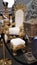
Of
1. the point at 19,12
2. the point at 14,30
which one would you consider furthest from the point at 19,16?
the point at 14,30

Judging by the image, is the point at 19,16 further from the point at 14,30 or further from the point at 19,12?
the point at 14,30

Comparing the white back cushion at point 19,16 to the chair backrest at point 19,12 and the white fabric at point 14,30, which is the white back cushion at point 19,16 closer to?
the chair backrest at point 19,12

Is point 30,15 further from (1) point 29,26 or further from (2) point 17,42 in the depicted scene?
(1) point 29,26

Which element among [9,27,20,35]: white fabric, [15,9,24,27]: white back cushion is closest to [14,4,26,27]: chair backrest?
[15,9,24,27]: white back cushion

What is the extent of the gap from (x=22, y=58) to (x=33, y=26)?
1128mm

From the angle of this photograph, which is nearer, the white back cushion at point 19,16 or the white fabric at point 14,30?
the white fabric at point 14,30

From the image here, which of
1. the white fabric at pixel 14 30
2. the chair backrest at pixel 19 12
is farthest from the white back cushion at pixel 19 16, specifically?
the white fabric at pixel 14 30

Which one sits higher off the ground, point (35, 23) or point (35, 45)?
point (35, 23)

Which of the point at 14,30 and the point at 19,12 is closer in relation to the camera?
the point at 14,30

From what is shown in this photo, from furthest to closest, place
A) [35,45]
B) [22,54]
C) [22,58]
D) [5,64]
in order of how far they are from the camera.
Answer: [35,45] < [22,54] < [22,58] < [5,64]

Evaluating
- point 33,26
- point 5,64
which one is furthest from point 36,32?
point 5,64

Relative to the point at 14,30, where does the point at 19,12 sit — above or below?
above

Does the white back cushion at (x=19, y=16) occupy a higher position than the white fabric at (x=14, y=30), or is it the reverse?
the white back cushion at (x=19, y=16)

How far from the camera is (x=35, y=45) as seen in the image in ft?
12.9
